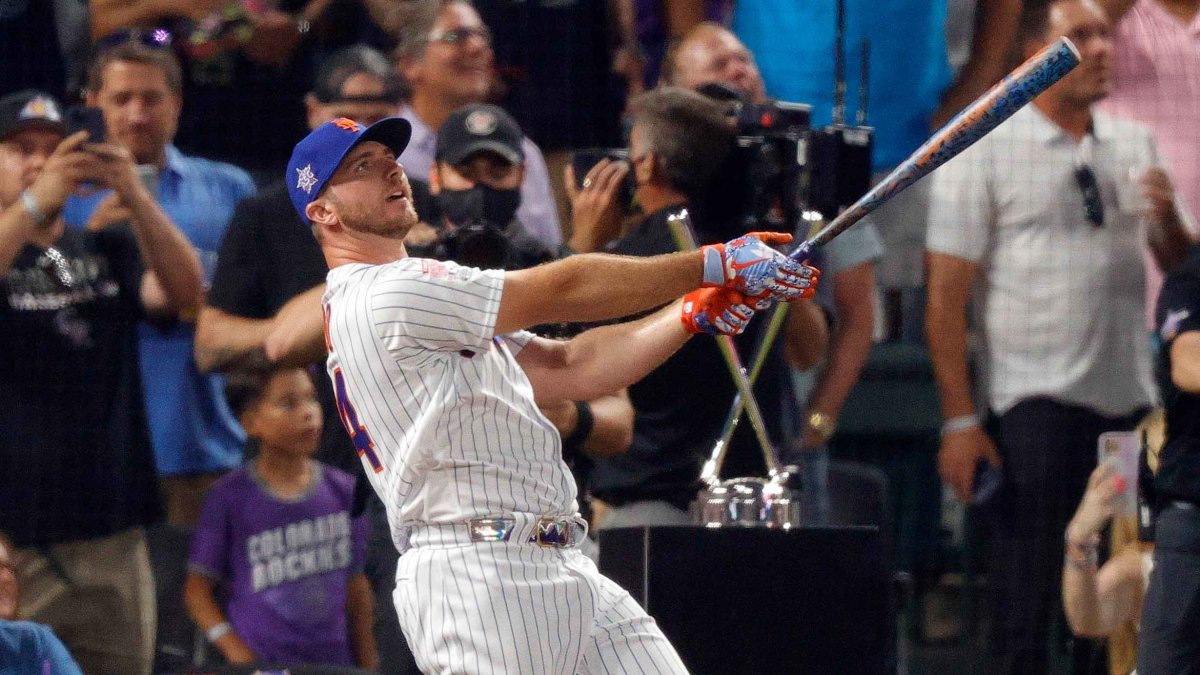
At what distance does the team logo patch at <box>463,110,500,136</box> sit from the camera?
4355mm

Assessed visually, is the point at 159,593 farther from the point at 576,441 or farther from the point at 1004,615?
the point at 1004,615

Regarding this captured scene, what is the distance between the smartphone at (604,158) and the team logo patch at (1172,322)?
133cm

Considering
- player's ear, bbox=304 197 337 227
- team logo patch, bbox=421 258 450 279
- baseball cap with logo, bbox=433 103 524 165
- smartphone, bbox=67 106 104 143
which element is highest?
smartphone, bbox=67 106 104 143

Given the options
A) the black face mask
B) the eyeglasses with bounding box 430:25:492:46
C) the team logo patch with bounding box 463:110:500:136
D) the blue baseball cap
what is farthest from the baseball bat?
the eyeglasses with bounding box 430:25:492:46

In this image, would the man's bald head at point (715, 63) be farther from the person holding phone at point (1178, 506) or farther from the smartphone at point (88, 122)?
the smartphone at point (88, 122)

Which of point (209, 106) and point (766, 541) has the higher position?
point (209, 106)

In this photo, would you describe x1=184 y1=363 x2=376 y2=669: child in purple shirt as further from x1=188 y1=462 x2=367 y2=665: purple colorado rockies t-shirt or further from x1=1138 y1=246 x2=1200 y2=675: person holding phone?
x1=1138 y1=246 x2=1200 y2=675: person holding phone

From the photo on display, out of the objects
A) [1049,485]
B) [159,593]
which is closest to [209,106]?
[159,593]

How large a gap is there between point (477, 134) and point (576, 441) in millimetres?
859

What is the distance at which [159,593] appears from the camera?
4668mm

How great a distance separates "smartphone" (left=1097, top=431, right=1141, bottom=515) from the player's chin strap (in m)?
0.97

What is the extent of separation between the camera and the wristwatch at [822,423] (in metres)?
4.67

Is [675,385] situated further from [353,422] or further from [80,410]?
[80,410]

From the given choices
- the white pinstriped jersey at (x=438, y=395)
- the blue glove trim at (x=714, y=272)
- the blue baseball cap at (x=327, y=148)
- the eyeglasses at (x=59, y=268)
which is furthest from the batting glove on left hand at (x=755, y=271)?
the eyeglasses at (x=59, y=268)
